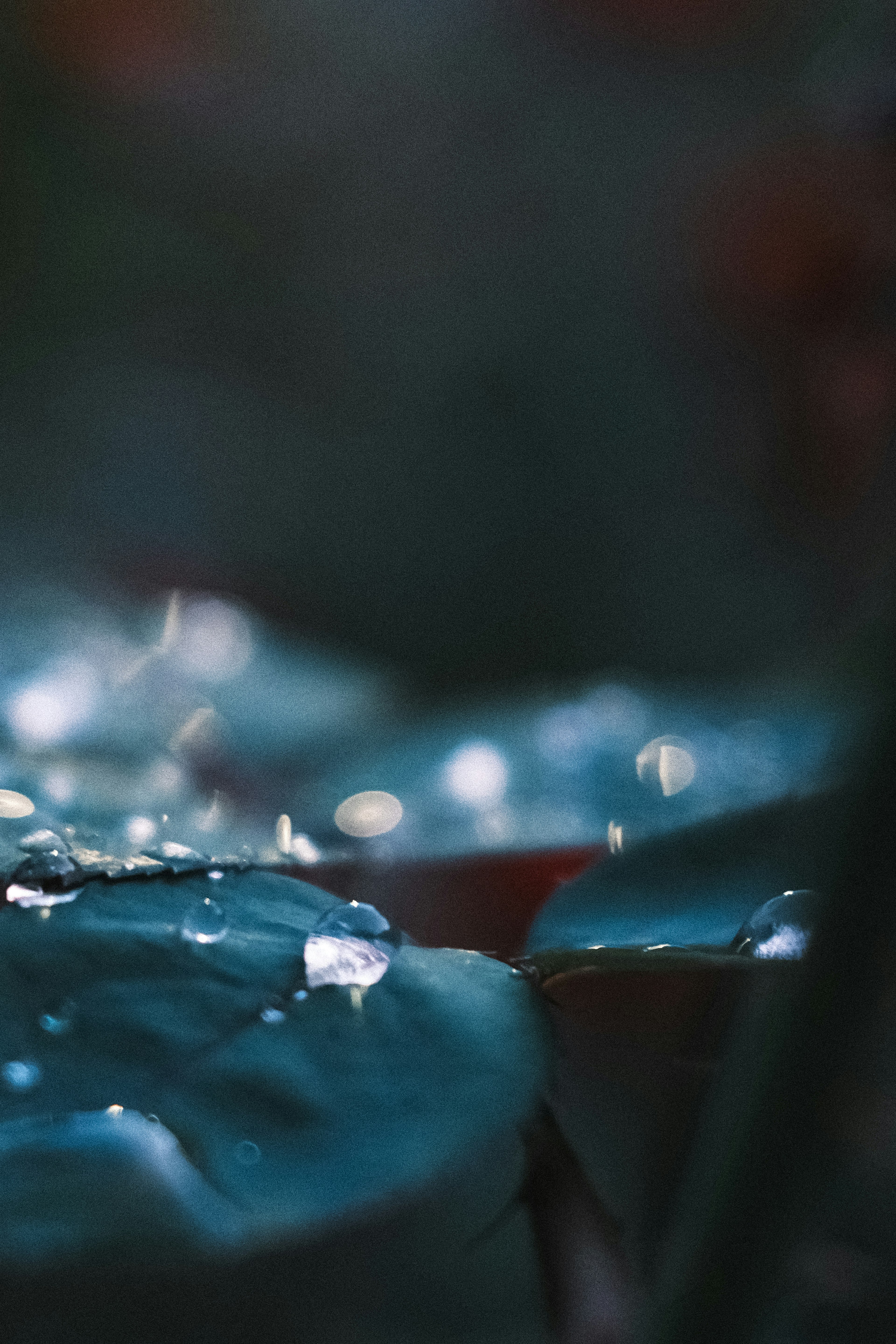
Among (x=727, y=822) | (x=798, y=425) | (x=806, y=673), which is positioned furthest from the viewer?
(x=798, y=425)

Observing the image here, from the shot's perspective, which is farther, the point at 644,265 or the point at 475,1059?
the point at 644,265

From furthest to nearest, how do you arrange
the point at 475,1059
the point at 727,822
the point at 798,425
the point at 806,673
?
the point at 798,425 → the point at 806,673 → the point at 727,822 → the point at 475,1059

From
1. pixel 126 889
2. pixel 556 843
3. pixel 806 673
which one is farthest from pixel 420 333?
pixel 126 889

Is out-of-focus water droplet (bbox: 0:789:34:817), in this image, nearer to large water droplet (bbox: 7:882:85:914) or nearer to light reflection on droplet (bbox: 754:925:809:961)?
large water droplet (bbox: 7:882:85:914)

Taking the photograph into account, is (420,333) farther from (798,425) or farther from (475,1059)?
(475,1059)

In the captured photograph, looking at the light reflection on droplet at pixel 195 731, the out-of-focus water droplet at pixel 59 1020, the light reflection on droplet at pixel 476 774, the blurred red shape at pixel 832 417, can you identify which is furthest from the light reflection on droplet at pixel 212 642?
the blurred red shape at pixel 832 417

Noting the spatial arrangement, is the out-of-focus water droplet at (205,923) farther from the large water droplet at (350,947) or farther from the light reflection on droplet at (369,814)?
the light reflection on droplet at (369,814)
